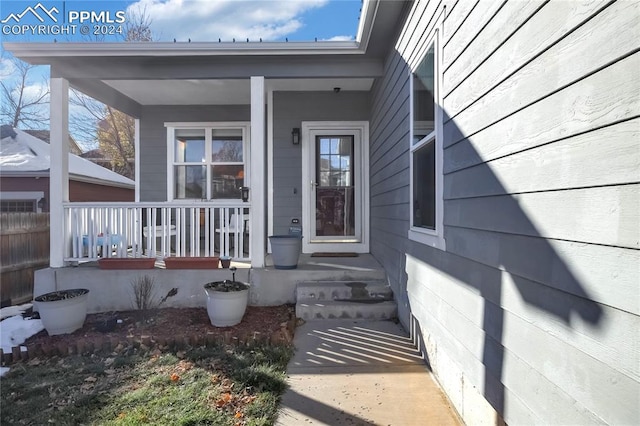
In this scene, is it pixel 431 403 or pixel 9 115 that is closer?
pixel 431 403

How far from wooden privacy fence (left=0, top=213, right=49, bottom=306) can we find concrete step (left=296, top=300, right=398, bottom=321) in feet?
14.0

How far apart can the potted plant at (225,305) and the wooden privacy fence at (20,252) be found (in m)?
3.41

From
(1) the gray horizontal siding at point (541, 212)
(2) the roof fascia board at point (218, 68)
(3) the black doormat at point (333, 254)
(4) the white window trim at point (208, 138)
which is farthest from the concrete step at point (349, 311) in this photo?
(4) the white window trim at point (208, 138)

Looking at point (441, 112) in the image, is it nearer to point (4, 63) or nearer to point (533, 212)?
point (533, 212)

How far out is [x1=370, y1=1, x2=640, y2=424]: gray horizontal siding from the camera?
102 centimetres

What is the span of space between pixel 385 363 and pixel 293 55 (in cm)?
357

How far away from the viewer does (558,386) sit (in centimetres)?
126

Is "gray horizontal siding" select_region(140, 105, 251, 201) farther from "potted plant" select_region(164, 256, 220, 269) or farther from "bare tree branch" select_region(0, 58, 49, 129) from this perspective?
"bare tree branch" select_region(0, 58, 49, 129)

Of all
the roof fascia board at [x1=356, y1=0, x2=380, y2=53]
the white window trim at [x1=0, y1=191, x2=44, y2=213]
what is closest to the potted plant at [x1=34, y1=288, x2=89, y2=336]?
the roof fascia board at [x1=356, y1=0, x2=380, y2=53]

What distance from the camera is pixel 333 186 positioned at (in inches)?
225

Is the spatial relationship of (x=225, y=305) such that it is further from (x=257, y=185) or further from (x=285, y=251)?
(x=257, y=185)

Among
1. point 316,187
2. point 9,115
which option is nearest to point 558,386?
point 316,187

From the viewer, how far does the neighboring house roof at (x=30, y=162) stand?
938 centimetres

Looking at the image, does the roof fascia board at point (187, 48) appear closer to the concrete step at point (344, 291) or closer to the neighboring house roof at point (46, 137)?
the concrete step at point (344, 291)
